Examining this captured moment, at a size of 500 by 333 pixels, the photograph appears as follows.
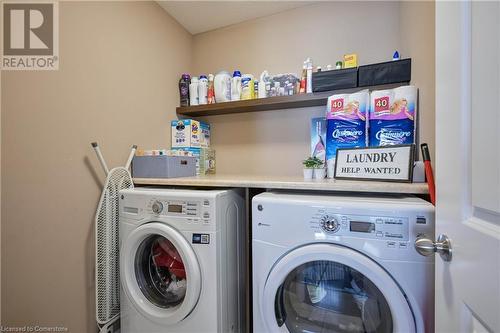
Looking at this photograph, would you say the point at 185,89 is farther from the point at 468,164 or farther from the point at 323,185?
the point at 468,164

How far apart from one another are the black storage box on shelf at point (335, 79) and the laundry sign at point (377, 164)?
478 millimetres

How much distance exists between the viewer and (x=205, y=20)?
6.28 feet

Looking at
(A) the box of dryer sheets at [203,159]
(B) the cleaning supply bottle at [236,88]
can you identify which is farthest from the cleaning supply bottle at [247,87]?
(A) the box of dryer sheets at [203,159]

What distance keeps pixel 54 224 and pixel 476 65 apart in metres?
1.65

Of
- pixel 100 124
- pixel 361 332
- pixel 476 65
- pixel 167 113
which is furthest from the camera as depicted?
pixel 167 113

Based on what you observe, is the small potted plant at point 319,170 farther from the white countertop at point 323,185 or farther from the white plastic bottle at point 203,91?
the white plastic bottle at point 203,91

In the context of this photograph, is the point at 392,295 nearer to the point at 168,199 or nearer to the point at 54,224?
the point at 168,199

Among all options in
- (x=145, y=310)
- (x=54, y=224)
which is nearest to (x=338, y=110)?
(x=145, y=310)

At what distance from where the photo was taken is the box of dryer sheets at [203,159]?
1771 millimetres

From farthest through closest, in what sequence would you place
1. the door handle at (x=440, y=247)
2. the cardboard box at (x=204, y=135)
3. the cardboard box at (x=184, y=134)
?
1. the cardboard box at (x=204, y=135)
2. the cardboard box at (x=184, y=134)
3. the door handle at (x=440, y=247)

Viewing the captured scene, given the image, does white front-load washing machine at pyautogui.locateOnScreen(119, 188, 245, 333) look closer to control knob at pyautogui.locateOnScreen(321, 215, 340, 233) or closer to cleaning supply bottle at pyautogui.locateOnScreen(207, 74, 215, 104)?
control knob at pyautogui.locateOnScreen(321, 215, 340, 233)

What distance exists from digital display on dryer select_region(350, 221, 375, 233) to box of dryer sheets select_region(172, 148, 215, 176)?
3.98ft

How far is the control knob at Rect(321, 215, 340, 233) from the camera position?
32.9 inches

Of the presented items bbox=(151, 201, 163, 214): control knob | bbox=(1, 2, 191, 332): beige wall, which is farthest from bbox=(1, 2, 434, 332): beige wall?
bbox=(151, 201, 163, 214): control knob
